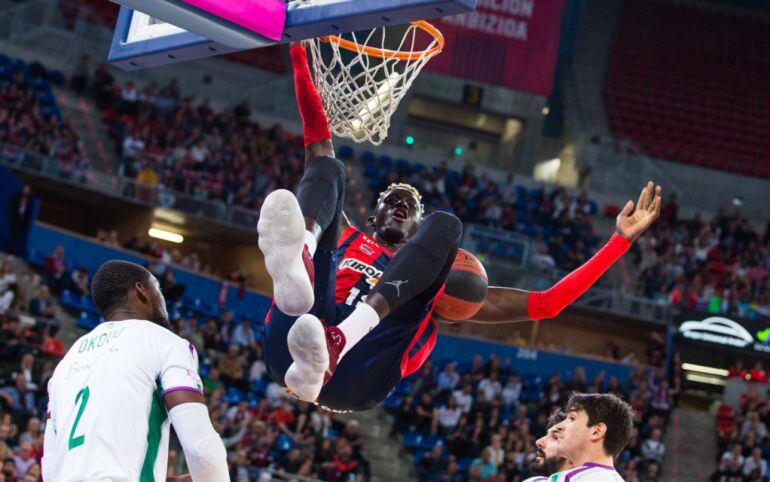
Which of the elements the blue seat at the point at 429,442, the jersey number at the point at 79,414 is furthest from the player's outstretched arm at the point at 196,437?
the blue seat at the point at 429,442

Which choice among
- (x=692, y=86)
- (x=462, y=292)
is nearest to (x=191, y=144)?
(x=692, y=86)

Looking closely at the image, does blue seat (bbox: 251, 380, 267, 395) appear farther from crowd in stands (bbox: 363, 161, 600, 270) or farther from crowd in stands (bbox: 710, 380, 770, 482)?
crowd in stands (bbox: 710, 380, 770, 482)

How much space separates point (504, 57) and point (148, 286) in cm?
2244

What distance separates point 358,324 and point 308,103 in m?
1.39

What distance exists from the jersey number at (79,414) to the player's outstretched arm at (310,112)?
190 centimetres

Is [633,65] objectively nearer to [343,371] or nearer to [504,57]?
[504,57]

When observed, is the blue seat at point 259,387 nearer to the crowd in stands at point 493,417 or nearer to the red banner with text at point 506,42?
the crowd in stands at point 493,417

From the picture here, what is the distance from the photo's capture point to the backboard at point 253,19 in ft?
14.0

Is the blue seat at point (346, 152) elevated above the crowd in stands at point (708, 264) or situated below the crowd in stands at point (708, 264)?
above

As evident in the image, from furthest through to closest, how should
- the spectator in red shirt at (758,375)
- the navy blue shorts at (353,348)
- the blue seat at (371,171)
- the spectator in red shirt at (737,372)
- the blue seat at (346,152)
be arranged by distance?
the blue seat at (346,152) → the blue seat at (371,171) → the spectator in red shirt at (737,372) → the spectator in red shirt at (758,375) → the navy blue shorts at (353,348)

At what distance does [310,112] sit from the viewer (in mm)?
5516

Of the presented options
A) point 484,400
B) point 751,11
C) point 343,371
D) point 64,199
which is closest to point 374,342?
point 343,371

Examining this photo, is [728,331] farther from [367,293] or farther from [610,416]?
[610,416]

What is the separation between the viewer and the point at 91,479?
3.61 m
